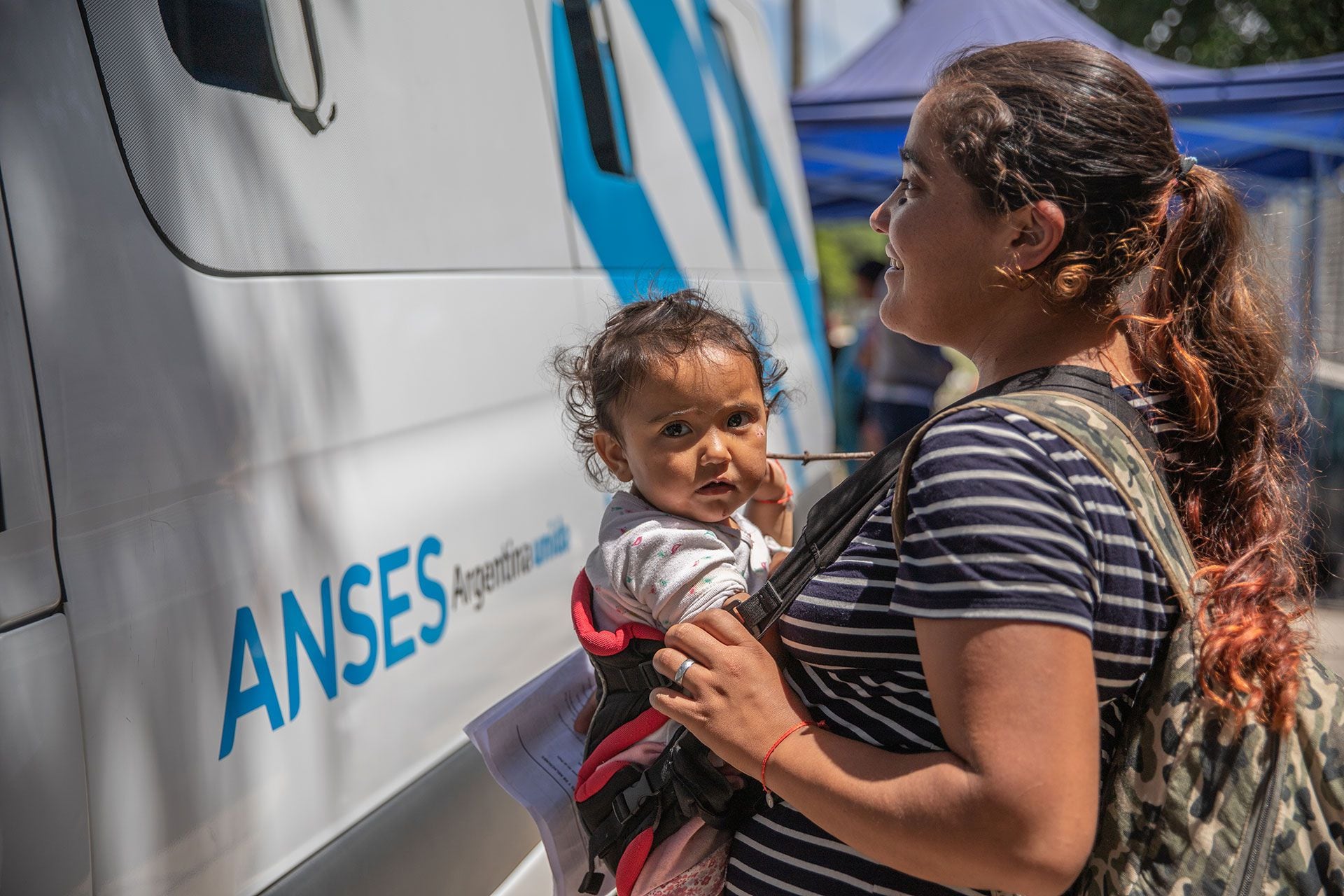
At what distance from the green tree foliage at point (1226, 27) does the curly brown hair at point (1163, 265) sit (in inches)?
264

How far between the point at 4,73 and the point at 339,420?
60cm

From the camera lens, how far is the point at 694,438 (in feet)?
5.05

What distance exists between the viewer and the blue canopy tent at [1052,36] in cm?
599

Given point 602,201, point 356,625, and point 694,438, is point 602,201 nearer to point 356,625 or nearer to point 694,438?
point 694,438

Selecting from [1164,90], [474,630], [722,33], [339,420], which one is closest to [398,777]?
[474,630]

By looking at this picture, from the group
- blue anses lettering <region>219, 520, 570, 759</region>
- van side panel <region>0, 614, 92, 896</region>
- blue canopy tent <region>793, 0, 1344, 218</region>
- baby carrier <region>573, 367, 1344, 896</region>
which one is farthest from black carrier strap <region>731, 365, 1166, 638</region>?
blue canopy tent <region>793, 0, 1344, 218</region>

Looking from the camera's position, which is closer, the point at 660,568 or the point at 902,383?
the point at 660,568

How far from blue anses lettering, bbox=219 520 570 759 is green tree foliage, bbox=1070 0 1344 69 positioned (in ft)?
22.9

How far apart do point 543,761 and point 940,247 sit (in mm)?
891

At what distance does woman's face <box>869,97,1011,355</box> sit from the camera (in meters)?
1.21

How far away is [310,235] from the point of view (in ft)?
5.00

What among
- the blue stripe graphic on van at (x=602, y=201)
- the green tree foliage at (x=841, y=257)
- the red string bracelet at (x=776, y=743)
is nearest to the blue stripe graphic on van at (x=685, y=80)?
the blue stripe graphic on van at (x=602, y=201)

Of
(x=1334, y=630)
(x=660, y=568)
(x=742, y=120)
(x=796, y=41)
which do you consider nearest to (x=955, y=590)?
(x=660, y=568)

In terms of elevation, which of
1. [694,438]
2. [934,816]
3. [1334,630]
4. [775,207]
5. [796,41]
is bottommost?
[1334,630]
